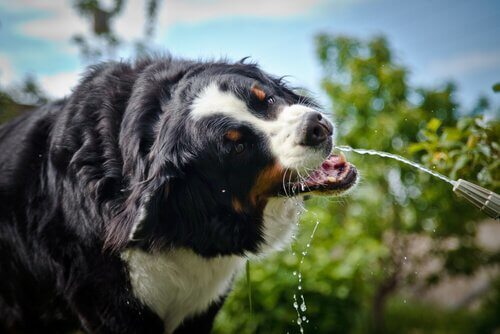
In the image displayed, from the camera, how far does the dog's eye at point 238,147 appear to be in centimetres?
245

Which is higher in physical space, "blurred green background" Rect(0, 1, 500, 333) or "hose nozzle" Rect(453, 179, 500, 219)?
"hose nozzle" Rect(453, 179, 500, 219)

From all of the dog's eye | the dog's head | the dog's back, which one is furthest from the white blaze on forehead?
the dog's back

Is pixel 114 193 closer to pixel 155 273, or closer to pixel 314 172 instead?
pixel 155 273

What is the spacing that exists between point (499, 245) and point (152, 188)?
465 centimetres

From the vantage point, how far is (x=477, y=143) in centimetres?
288

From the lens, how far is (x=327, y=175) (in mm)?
2607

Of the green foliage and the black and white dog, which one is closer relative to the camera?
the black and white dog

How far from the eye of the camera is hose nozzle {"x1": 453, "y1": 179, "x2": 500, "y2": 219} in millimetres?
2279

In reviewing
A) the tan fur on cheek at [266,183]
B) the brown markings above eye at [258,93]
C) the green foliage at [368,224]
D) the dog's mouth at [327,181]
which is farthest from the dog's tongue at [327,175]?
the green foliage at [368,224]

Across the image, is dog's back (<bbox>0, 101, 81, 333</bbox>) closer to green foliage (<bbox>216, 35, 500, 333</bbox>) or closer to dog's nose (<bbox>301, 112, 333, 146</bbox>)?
dog's nose (<bbox>301, 112, 333, 146</bbox>)

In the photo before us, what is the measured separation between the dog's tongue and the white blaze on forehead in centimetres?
15

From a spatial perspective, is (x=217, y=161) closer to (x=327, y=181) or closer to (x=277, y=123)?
(x=277, y=123)

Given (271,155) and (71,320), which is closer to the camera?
(271,155)

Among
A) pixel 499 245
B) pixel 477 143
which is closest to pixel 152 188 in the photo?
pixel 477 143
